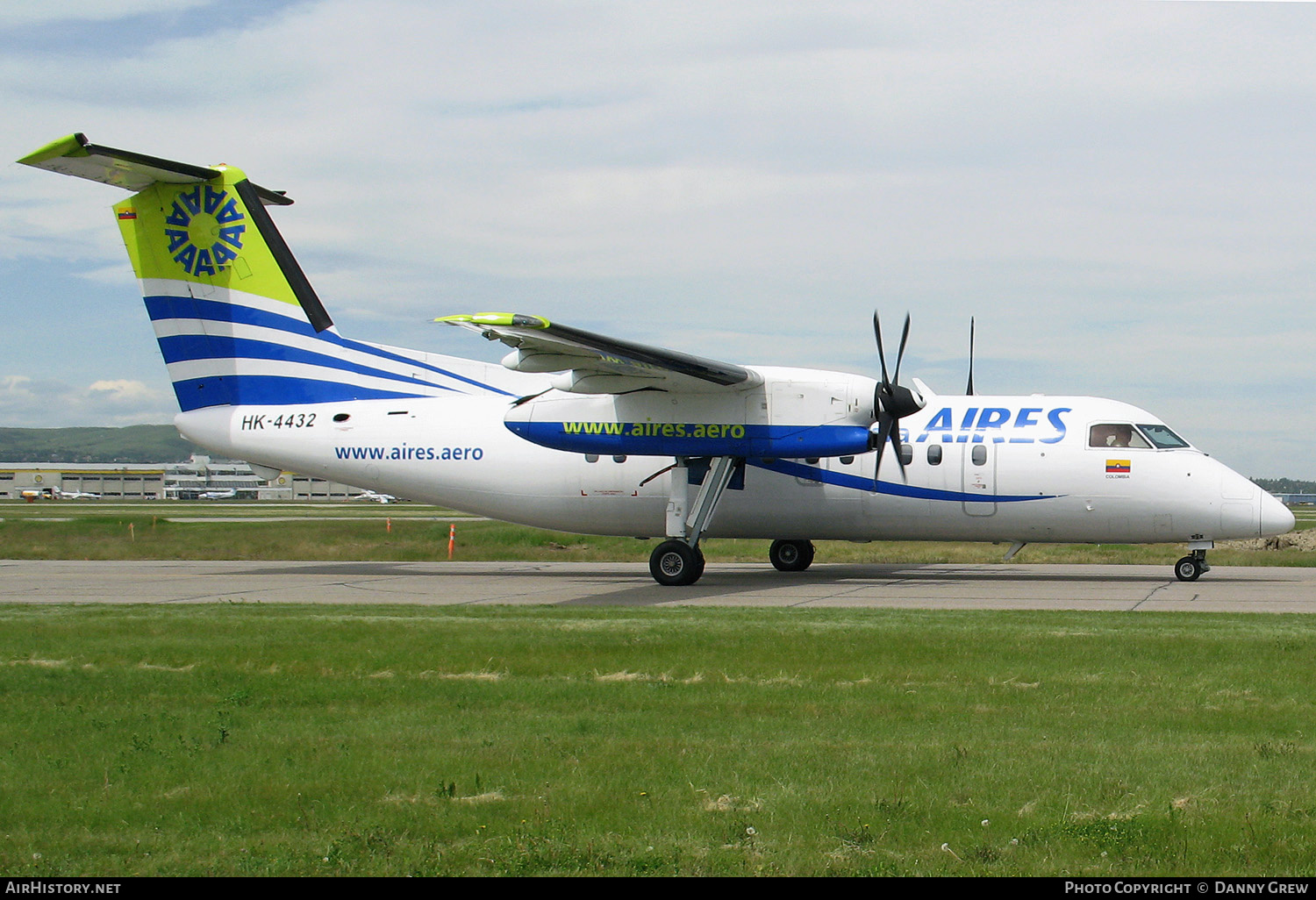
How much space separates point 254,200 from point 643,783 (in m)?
21.1

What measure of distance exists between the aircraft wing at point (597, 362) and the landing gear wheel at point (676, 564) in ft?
10.3

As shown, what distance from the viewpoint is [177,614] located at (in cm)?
1598

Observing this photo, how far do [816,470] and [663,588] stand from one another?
4122 millimetres

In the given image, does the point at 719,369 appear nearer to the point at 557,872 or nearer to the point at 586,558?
the point at 586,558

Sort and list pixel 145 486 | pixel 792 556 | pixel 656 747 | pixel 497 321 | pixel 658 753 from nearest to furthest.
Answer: pixel 658 753, pixel 656 747, pixel 497 321, pixel 792 556, pixel 145 486

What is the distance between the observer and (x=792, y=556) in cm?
2645

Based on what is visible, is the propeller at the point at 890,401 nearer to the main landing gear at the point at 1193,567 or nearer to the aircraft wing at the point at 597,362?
the aircraft wing at the point at 597,362

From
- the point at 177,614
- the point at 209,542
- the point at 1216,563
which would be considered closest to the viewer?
the point at 177,614

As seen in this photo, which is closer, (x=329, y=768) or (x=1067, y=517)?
(x=329, y=768)

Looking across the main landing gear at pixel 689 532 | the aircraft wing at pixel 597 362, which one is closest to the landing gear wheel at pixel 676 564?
the main landing gear at pixel 689 532

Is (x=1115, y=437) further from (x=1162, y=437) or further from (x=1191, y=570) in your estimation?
(x=1191, y=570)

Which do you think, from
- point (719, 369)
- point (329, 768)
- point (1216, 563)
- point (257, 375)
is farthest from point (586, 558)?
point (329, 768)

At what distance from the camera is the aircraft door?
2273 centimetres

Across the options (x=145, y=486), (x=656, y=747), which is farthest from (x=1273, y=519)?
(x=145, y=486)
